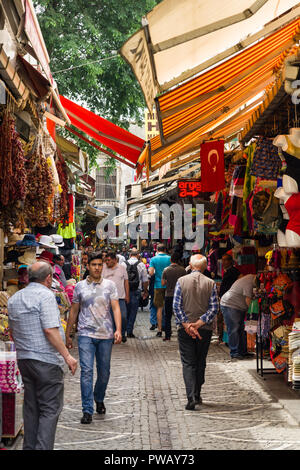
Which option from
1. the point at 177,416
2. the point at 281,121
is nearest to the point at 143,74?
the point at 281,121

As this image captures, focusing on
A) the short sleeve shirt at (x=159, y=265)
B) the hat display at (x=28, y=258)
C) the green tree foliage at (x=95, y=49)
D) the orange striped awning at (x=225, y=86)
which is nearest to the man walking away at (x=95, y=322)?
the orange striped awning at (x=225, y=86)

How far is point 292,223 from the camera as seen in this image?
20.0 ft

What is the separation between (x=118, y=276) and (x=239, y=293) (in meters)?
2.92

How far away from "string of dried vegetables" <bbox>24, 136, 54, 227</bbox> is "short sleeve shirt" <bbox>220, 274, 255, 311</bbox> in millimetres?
4356

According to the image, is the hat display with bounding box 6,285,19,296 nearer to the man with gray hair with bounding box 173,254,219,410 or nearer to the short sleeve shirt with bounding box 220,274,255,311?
the man with gray hair with bounding box 173,254,219,410

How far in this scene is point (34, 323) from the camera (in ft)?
18.2

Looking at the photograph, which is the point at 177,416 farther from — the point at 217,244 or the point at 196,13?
the point at 217,244

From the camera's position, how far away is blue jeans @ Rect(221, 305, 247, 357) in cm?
1184

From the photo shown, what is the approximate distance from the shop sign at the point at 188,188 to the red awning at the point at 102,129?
4.93ft

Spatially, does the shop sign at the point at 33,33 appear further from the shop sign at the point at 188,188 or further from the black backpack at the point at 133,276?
the black backpack at the point at 133,276

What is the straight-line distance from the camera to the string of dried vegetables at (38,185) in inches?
322

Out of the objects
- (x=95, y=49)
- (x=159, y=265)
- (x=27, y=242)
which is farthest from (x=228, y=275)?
(x=95, y=49)

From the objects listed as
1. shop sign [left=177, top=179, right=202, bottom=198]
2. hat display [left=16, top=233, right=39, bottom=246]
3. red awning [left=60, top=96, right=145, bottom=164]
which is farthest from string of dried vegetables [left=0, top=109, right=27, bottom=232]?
shop sign [left=177, top=179, right=202, bottom=198]

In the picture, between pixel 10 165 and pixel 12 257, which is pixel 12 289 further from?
pixel 10 165
